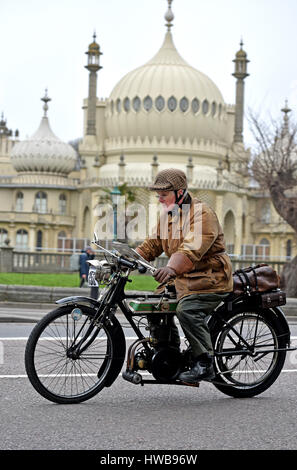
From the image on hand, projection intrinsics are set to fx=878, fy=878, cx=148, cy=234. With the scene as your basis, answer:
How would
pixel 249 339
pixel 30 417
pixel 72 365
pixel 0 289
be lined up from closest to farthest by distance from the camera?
pixel 30 417, pixel 72 365, pixel 249 339, pixel 0 289

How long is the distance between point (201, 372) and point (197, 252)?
80cm

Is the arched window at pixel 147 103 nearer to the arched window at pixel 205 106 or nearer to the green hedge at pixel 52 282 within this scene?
the arched window at pixel 205 106

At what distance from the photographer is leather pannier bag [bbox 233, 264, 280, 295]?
6182 mm

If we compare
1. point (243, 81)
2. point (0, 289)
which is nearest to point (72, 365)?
point (0, 289)

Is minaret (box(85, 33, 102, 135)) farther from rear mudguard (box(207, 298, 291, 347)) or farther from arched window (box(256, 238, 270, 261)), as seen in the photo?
rear mudguard (box(207, 298, 291, 347))

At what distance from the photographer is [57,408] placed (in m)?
5.61

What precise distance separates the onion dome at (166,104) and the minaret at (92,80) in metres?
1.82

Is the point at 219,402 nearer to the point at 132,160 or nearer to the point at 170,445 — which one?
the point at 170,445

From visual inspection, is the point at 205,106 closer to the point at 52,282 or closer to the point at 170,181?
the point at 52,282

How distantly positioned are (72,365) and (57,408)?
0.35 meters

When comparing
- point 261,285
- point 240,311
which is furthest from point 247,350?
point 261,285

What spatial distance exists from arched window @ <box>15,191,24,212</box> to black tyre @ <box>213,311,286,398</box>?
→ 59447 millimetres

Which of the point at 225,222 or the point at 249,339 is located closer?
the point at 249,339

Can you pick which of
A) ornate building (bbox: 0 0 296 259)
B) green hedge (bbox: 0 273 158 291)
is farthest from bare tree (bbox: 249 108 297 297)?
ornate building (bbox: 0 0 296 259)
